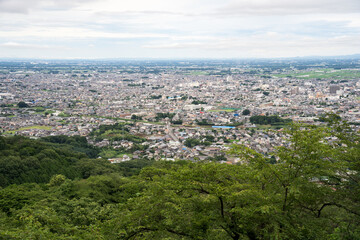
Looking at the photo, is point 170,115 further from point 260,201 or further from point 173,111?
point 260,201

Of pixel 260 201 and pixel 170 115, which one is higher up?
pixel 260 201

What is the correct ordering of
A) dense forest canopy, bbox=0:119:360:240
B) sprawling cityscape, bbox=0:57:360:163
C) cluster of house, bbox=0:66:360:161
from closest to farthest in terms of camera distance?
dense forest canopy, bbox=0:119:360:240 → sprawling cityscape, bbox=0:57:360:163 → cluster of house, bbox=0:66:360:161

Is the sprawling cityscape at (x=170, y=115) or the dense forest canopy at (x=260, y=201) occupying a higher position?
the dense forest canopy at (x=260, y=201)

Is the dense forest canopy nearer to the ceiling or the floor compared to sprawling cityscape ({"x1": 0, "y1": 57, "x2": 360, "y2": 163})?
nearer to the ceiling

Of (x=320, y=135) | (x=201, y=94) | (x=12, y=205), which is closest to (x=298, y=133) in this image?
(x=320, y=135)

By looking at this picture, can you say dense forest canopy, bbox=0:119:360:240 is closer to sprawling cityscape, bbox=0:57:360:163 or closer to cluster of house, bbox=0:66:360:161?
sprawling cityscape, bbox=0:57:360:163

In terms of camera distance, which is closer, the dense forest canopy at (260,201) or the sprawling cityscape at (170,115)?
the dense forest canopy at (260,201)

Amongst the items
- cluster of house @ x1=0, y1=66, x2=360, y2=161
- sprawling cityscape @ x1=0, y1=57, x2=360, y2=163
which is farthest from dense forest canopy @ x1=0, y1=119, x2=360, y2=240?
cluster of house @ x1=0, y1=66, x2=360, y2=161

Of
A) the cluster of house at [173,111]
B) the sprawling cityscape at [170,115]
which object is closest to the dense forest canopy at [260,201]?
the sprawling cityscape at [170,115]

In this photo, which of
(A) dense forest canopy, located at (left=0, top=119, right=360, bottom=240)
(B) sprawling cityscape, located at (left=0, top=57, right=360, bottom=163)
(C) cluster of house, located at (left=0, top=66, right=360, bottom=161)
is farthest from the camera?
(C) cluster of house, located at (left=0, top=66, right=360, bottom=161)

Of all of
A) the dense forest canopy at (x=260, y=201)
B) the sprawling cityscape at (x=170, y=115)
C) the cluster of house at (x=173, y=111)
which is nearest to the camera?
the dense forest canopy at (x=260, y=201)

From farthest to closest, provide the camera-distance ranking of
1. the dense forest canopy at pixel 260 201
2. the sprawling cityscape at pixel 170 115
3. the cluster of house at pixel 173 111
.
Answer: the cluster of house at pixel 173 111, the sprawling cityscape at pixel 170 115, the dense forest canopy at pixel 260 201

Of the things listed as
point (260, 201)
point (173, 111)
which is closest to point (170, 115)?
point (173, 111)

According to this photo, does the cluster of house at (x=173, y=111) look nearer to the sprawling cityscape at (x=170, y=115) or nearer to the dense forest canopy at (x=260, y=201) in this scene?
the sprawling cityscape at (x=170, y=115)
